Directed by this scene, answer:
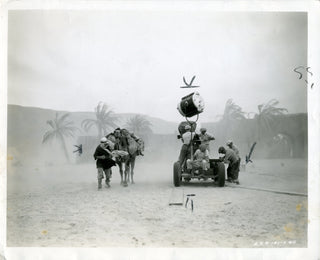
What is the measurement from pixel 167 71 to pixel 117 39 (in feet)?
3.37

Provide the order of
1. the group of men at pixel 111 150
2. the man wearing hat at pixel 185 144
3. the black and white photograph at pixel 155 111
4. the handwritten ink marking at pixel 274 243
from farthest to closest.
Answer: the man wearing hat at pixel 185 144, the group of men at pixel 111 150, the black and white photograph at pixel 155 111, the handwritten ink marking at pixel 274 243

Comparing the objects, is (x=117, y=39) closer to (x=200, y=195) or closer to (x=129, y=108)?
(x=129, y=108)

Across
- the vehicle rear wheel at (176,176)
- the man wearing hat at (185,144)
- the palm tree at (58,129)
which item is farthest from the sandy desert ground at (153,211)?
the man wearing hat at (185,144)

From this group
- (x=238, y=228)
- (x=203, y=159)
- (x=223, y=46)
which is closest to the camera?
(x=238, y=228)

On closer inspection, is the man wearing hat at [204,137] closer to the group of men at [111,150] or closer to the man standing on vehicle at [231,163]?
the man standing on vehicle at [231,163]

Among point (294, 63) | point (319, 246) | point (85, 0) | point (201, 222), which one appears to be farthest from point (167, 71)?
point (319, 246)

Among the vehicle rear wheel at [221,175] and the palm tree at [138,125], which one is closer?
the palm tree at [138,125]

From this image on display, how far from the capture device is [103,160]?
576cm

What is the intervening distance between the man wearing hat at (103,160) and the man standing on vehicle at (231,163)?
6.78ft

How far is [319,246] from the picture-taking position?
507 centimetres

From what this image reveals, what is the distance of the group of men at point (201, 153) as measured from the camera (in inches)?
224

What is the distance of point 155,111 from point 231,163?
5.63 feet

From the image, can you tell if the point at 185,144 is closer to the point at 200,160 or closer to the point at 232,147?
the point at 200,160

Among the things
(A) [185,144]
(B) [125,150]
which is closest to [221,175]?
(A) [185,144]
